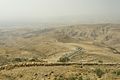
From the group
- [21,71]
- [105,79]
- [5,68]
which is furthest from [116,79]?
[5,68]

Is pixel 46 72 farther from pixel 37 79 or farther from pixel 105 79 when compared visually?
pixel 105 79

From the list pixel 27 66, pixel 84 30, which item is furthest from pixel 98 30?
Result: pixel 27 66

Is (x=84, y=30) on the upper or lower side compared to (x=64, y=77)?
lower

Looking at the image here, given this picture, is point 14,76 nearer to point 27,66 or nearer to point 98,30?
point 27,66

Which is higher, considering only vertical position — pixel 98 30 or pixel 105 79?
pixel 105 79

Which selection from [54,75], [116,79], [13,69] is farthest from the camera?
[13,69]

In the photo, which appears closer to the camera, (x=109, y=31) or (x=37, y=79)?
(x=37, y=79)

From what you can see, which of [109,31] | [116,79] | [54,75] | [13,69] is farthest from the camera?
[109,31]

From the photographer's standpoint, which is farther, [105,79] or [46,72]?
[46,72]

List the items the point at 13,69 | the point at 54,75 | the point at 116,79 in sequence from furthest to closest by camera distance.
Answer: the point at 13,69
the point at 54,75
the point at 116,79
